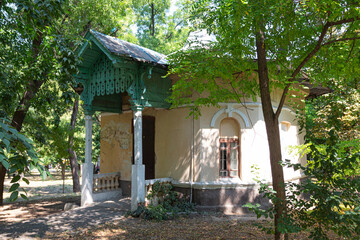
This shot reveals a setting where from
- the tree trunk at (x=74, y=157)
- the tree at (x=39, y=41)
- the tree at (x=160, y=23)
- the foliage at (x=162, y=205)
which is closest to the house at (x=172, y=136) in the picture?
the foliage at (x=162, y=205)

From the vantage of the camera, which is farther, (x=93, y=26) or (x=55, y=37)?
(x=93, y=26)

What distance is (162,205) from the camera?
9.41 metres

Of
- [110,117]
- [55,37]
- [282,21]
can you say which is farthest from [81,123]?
[282,21]

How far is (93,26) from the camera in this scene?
16109 mm

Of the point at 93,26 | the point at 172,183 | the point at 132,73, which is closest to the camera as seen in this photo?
the point at 132,73

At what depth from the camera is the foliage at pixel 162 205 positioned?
853 centimetres

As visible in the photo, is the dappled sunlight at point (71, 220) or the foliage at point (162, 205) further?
the foliage at point (162, 205)

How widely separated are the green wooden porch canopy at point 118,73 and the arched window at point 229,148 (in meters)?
2.31

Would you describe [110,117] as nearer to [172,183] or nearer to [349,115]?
[172,183]

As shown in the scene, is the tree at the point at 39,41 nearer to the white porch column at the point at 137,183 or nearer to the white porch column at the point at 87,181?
the white porch column at the point at 87,181

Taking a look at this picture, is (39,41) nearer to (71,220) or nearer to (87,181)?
(87,181)

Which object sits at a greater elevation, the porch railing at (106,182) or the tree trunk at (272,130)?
the tree trunk at (272,130)

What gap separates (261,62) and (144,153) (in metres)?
6.83

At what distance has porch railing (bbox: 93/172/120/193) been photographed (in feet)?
35.9
